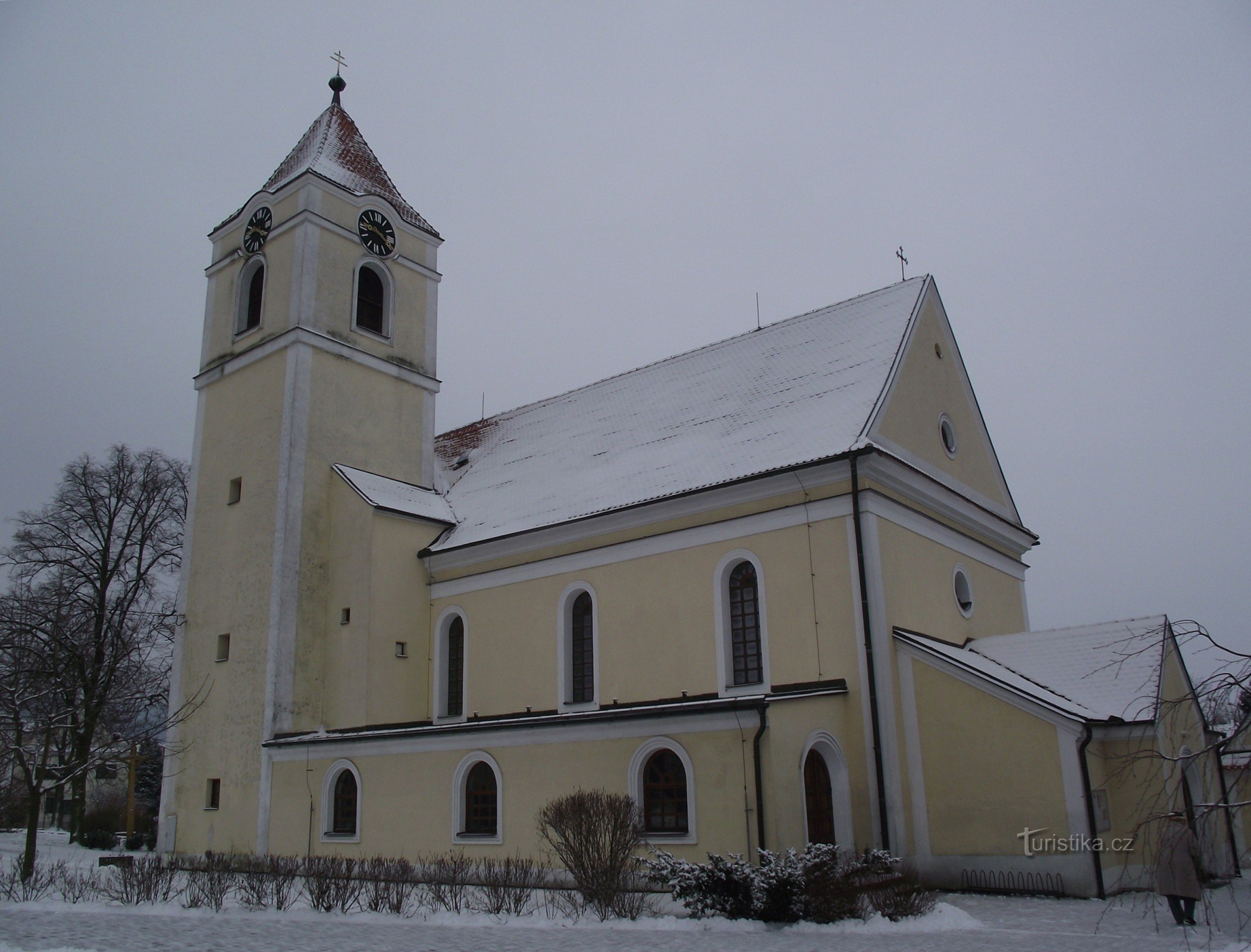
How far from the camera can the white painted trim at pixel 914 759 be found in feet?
55.9

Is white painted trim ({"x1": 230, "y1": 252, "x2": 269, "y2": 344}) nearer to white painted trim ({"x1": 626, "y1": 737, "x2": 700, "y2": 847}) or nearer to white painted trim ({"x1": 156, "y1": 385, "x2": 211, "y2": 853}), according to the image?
white painted trim ({"x1": 156, "y1": 385, "x2": 211, "y2": 853})

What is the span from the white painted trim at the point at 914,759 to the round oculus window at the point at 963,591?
426 cm

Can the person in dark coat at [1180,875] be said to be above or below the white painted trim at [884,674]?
below

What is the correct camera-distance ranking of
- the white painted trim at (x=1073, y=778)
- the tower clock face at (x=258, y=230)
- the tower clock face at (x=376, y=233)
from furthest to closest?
the tower clock face at (x=376, y=233), the tower clock face at (x=258, y=230), the white painted trim at (x=1073, y=778)

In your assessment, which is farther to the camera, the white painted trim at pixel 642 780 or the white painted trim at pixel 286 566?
the white painted trim at pixel 286 566

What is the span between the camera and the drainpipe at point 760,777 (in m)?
15.2

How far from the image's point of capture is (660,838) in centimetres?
1652

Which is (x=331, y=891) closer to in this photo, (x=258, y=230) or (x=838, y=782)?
(x=838, y=782)

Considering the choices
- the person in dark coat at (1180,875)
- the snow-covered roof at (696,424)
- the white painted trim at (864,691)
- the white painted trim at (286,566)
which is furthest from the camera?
the white painted trim at (286,566)

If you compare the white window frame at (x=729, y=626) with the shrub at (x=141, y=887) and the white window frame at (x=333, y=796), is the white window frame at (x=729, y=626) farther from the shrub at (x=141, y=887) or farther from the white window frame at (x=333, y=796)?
the shrub at (x=141, y=887)

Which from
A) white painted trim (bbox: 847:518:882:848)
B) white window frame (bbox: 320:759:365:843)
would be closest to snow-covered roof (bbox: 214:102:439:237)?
white window frame (bbox: 320:759:365:843)

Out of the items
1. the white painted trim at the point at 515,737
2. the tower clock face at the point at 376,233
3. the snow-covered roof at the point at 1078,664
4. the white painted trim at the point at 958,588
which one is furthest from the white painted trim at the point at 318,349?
the snow-covered roof at the point at 1078,664

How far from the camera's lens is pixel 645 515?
21219 millimetres

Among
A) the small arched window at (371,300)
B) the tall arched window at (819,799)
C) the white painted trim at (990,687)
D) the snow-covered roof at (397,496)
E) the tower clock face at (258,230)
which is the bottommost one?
the tall arched window at (819,799)
